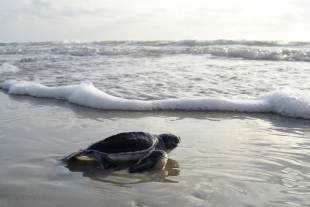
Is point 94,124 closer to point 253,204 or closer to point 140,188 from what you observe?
point 140,188

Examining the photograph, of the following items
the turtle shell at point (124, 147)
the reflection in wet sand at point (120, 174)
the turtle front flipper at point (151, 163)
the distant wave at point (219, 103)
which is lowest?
the reflection in wet sand at point (120, 174)

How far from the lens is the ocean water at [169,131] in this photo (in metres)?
2.12

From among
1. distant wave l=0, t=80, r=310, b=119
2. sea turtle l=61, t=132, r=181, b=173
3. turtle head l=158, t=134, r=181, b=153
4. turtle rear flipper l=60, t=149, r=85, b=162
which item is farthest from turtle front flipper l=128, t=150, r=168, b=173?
distant wave l=0, t=80, r=310, b=119

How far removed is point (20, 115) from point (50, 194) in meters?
2.41

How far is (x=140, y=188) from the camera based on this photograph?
2207 millimetres

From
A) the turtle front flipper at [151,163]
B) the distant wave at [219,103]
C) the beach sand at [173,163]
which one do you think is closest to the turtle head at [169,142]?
the beach sand at [173,163]

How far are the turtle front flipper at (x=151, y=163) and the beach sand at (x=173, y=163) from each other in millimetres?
55

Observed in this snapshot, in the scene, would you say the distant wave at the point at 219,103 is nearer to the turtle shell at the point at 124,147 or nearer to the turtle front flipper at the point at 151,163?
the turtle shell at the point at 124,147

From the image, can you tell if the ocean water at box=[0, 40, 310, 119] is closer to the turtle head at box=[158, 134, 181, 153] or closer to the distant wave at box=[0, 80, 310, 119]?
the distant wave at box=[0, 80, 310, 119]

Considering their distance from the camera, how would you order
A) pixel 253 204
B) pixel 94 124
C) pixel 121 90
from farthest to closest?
pixel 121 90
pixel 94 124
pixel 253 204

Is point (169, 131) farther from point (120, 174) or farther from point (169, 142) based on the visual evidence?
point (120, 174)

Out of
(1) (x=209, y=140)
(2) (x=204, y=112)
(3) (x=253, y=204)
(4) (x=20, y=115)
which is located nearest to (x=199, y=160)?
(1) (x=209, y=140)

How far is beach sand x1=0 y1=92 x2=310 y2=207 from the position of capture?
2.07 metres

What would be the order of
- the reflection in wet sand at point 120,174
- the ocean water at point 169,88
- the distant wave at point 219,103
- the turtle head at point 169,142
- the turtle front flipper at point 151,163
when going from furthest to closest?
the ocean water at point 169,88
the distant wave at point 219,103
the turtle head at point 169,142
the turtle front flipper at point 151,163
the reflection in wet sand at point 120,174
